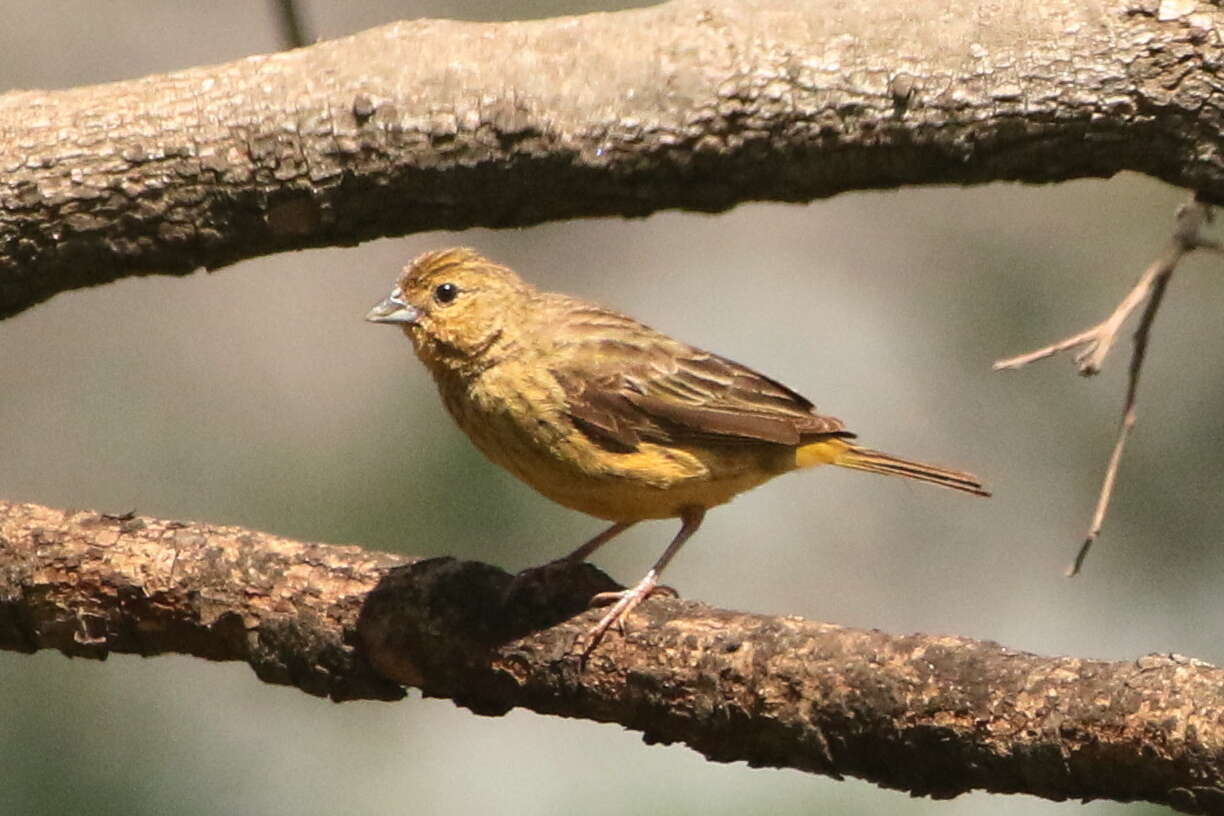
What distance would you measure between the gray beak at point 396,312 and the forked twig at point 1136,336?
1.88 metres

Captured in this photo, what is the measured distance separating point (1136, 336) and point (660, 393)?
4.79 feet

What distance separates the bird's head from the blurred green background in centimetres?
292

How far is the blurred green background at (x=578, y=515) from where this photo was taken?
834 centimetres

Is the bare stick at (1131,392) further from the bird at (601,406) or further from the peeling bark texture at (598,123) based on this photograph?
the bird at (601,406)

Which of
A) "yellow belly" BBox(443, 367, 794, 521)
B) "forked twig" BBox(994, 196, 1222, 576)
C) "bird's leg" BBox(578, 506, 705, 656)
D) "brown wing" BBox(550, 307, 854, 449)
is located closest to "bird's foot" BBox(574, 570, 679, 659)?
"bird's leg" BBox(578, 506, 705, 656)

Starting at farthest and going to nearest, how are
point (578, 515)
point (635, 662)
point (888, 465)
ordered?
1. point (578, 515)
2. point (888, 465)
3. point (635, 662)

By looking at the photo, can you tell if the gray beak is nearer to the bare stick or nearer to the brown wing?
the brown wing

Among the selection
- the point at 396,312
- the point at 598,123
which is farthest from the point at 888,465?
the point at 598,123

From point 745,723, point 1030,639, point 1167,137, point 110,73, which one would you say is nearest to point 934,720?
point 745,723

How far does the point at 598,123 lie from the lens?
4.45m

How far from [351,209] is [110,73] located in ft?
21.6

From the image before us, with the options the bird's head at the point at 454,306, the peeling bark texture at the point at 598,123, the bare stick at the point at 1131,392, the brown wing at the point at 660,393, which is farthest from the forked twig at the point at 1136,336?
the bird's head at the point at 454,306

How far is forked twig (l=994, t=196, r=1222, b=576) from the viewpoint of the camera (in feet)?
13.9

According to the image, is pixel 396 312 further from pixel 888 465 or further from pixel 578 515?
pixel 578 515
